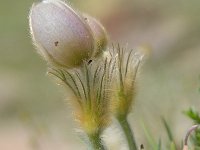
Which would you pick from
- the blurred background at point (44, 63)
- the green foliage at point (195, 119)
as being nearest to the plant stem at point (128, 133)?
the green foliage at point (195, 119)

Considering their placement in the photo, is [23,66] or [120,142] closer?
[120,142]

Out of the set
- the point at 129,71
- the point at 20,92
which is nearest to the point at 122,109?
the point at 129,71

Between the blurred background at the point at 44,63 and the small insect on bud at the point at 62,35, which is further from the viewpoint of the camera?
the blurred background at the point at 44,63

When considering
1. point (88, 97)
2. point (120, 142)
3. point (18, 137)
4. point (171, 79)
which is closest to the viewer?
point (88, 97)

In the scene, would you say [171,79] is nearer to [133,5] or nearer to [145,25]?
[145,25]

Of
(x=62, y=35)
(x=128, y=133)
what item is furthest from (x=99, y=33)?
(x=128, y=133)

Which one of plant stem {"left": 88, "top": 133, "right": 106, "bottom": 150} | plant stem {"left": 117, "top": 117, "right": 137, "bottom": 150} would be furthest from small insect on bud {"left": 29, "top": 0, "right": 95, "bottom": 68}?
plant stem {"left": 117, "top": 117, "right": 137, "bottom": 150}

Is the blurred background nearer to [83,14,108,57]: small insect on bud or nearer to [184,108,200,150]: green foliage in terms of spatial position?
[184,108,200,150]: green foliage

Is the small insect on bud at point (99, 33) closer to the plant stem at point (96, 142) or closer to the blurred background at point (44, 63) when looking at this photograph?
the plant stem at point (96, 142)
